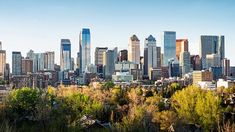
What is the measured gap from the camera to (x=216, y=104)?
33844mm

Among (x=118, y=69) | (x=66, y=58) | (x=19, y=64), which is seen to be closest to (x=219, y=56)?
(x=118, y=69)

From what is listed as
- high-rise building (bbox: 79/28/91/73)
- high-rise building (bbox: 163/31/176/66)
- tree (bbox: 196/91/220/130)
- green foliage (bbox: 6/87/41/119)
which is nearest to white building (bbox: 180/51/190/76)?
high-rise building (bbox: 163/31/176/66)

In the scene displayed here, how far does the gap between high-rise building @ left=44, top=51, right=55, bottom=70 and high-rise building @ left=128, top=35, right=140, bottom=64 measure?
106ft

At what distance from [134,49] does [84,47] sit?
2229 centimetres

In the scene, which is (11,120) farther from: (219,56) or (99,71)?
(219,56)

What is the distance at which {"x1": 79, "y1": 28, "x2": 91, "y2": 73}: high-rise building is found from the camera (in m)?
186

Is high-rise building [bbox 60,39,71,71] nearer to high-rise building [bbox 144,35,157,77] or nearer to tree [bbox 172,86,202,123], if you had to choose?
high-rise building [bbox 144,35,157,77]

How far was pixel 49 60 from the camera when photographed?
618 ft

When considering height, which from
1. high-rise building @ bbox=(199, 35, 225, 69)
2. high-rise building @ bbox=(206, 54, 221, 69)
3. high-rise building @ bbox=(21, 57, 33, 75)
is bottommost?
high-rise building @ bbox=(21, 57, 33, 75)

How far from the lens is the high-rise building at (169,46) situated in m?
194

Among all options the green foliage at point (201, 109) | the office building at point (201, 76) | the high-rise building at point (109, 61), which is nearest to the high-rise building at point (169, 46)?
the high-rise building at point (109, 61)

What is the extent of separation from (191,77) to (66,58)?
7392 centimetres

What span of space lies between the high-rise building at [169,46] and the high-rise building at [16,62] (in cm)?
6838

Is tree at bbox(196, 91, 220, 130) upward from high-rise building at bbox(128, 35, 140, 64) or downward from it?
downward
